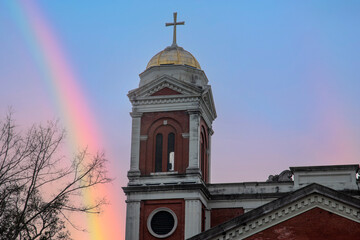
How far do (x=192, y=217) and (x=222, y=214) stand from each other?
2.62 metres

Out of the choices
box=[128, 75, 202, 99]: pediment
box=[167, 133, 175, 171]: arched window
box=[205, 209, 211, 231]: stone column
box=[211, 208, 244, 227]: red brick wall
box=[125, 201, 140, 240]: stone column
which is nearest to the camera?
box=[125, 201, 140, 240]: stone column

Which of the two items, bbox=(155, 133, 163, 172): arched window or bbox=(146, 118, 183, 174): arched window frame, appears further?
bbox=(155, 133, 163, 172): arched window

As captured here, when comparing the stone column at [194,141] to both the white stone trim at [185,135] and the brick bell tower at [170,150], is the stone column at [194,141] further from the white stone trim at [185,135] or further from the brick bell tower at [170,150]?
the white stone trim at [185,135]

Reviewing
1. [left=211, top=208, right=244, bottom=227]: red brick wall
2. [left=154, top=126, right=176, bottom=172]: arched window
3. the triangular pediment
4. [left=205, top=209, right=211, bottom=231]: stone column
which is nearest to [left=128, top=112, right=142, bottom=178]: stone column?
[left=154, top=126, right=176, bottom=172]: arched window

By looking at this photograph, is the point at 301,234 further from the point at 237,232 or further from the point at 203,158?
the point at 203,158

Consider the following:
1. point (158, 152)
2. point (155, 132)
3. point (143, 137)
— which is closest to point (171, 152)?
point (158, 152)

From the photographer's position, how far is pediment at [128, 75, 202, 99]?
41.7 metres

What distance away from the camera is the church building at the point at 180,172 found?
39.1m

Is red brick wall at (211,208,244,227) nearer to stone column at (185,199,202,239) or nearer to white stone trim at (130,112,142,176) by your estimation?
stone column at (185,199,202,239)

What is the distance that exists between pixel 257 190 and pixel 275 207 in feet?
50.4

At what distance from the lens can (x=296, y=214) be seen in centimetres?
2492

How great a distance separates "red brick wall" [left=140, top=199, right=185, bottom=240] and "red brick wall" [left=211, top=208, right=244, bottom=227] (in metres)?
2.36

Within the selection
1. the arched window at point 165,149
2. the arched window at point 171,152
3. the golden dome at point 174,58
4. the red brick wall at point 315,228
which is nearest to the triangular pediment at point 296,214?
the red brick wall at point 315,228

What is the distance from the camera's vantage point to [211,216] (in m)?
40.7
